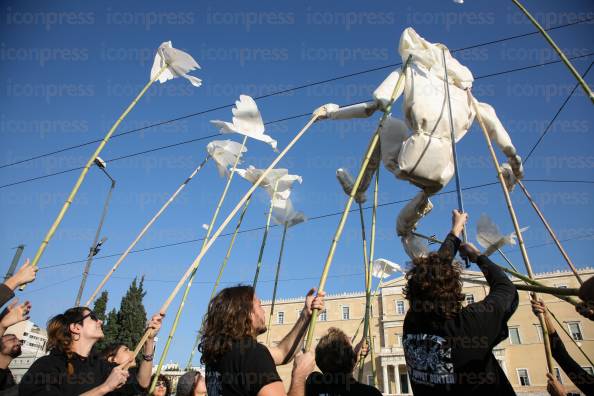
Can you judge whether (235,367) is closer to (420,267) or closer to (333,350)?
(333,350)

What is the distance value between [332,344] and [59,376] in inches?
69.6

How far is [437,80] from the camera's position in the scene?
3.77 m

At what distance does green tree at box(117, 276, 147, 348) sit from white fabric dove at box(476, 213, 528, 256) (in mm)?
32032

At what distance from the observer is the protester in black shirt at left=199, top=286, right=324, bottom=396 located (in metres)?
1.79

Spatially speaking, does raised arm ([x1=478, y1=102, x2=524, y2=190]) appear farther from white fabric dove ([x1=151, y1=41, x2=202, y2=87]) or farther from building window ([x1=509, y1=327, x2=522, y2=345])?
building window ([x1=509, y1=327, x2=522, y2=345])

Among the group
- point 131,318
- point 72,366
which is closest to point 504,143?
point 72,366

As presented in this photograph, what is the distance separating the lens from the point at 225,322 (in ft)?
6.79

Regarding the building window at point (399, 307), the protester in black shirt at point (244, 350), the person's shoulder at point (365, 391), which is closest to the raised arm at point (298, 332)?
the protester in black shirt at point (244, 350)

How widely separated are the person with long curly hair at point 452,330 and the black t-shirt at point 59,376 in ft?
7.00

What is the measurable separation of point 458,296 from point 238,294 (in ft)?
3.95

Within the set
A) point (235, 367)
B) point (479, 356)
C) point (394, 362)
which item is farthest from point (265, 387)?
point (394, 362)

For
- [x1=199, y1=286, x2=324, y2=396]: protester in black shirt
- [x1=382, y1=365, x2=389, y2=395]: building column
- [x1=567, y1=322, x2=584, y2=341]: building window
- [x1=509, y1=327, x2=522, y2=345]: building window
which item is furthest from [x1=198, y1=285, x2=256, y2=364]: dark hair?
[x1=567, y1=322, x2=584, y2=341]: building window

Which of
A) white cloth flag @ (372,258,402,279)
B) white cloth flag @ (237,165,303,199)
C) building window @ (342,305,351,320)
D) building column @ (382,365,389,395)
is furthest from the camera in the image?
building window @ (342,305,351,320)

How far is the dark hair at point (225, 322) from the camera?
201 cm
